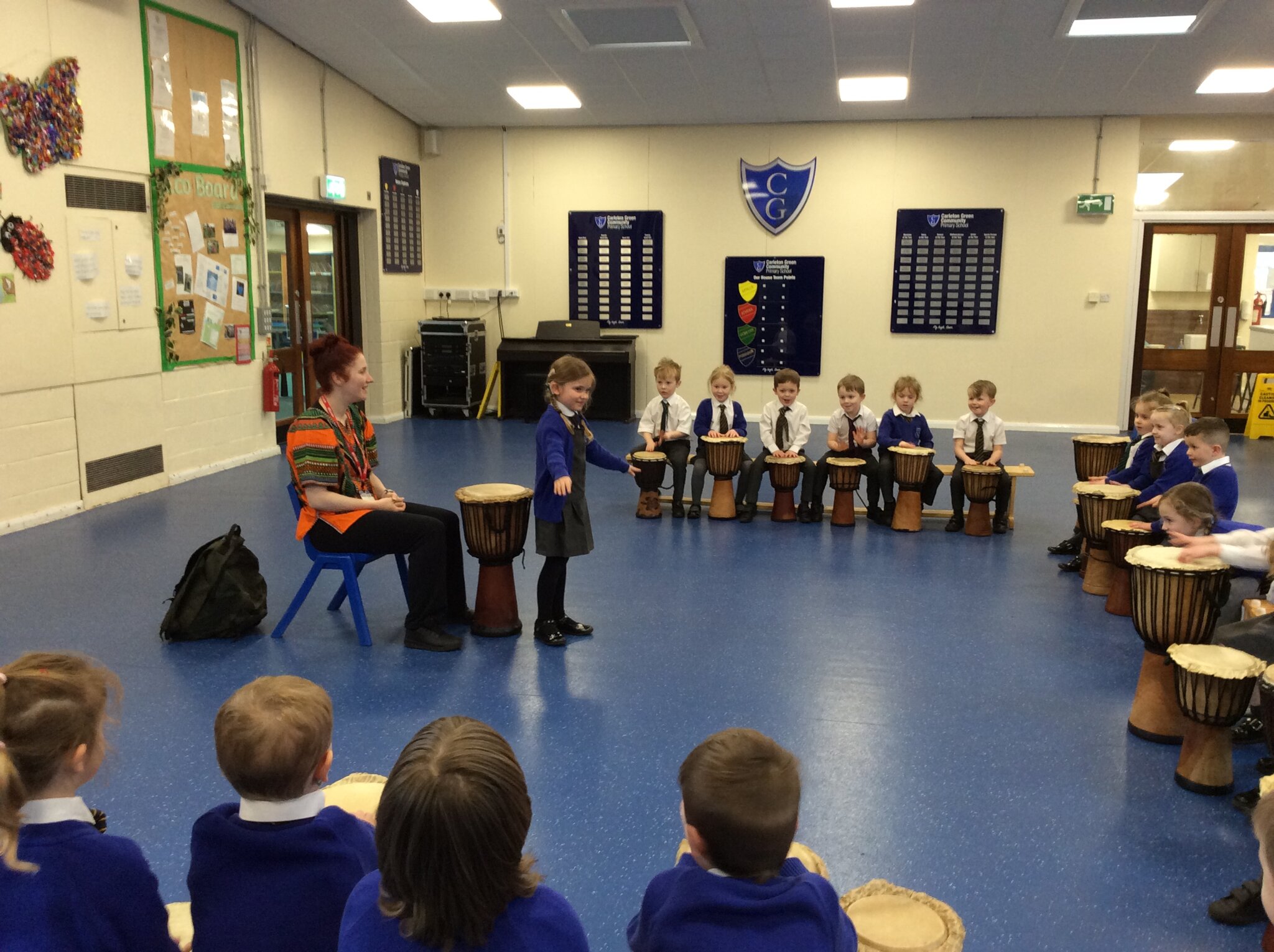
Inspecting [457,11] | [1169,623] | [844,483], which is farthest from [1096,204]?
[1169,623]

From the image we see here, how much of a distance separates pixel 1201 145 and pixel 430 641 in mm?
9668

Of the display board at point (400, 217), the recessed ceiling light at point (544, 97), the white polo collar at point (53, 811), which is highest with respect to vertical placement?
the recessed ceiling light at point (544, 97)

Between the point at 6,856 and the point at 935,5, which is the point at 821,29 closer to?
the point at 935,5

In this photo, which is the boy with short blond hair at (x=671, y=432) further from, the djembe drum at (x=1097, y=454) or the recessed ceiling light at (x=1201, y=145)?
the recessed ceiling light at (x=1201, y=145)

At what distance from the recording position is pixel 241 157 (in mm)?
7895

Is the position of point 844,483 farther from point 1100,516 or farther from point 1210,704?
point 1210,704

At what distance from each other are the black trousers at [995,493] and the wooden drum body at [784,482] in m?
0.97

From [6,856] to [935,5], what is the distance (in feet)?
24.3

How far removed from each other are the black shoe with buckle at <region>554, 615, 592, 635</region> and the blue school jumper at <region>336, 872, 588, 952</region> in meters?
2.94

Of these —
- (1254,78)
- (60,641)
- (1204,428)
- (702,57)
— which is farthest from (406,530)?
(1254,78)

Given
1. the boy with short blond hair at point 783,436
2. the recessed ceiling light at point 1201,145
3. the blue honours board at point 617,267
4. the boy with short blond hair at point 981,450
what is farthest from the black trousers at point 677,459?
the recessed ceiling light at point 1201,145

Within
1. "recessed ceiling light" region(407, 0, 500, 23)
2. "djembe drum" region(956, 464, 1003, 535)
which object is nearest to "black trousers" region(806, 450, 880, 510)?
"djembe drum" region(956, 464, 1003, 535)

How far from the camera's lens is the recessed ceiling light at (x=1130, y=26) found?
7.21 m

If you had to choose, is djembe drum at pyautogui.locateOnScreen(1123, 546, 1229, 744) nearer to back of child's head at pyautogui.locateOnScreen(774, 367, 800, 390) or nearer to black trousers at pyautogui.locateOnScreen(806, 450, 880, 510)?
black trousers at pyautogui.locateOnScreen(806, 450, 880, 510)
